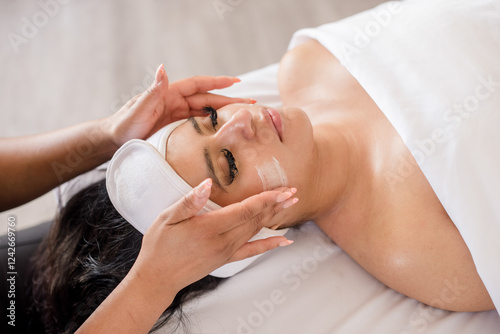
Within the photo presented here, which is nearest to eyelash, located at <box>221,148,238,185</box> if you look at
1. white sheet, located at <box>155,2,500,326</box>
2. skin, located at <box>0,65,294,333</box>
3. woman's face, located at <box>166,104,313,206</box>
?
woman's face, located at <box>166,104,313,206</box>

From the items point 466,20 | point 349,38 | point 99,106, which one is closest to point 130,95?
point 99,106

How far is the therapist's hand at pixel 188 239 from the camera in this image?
97cm

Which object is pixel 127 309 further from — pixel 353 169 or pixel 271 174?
pixel 353 169

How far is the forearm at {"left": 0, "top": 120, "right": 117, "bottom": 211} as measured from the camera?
143 cm

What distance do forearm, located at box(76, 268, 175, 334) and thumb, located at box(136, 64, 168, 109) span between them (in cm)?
56

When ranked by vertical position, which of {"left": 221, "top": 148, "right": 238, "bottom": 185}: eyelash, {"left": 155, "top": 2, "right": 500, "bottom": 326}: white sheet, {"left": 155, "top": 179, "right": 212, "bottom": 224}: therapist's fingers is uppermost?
{"left": 155, "top": 179, "right": 212, "bottom": 224}: therapist's fingers

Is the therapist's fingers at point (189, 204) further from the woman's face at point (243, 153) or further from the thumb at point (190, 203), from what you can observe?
the woman's face at point (243, 153)

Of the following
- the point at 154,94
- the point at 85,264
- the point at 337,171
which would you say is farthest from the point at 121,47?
the point at 337,171

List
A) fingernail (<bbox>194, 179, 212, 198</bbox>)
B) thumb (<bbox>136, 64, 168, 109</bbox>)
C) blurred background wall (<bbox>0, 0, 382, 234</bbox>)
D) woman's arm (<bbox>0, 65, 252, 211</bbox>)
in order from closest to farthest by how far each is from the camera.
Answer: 1. fingernail (<bbox>194, 179, 212, 198</bbox>)
2. thumb (<bbox>136, 64, 168, 109</bbox>)
3. woman's arm (<bbox>0, 65, 252, 211</bbox>)
4. blurred background wall (<bbox>0, 0, 382, 234</bbox>)

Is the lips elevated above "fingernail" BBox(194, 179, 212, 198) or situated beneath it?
situated beneath

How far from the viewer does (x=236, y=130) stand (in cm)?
116

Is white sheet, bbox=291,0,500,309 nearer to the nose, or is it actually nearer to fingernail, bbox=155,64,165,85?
the nose

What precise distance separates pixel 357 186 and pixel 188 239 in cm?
67

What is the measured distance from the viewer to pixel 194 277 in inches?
39.7
